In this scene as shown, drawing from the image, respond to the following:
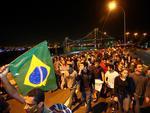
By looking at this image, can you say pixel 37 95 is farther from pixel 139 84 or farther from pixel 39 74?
pixel 139 84

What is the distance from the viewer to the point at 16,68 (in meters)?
4.88

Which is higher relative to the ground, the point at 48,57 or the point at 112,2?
the point at 112,2

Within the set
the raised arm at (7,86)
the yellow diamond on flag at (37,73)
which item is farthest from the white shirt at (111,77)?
the raised arm at (7,86)

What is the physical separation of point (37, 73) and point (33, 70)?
0.09 meters

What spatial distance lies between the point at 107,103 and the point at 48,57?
7.69 metres

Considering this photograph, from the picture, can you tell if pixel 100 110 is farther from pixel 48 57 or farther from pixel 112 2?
pixel 112 2

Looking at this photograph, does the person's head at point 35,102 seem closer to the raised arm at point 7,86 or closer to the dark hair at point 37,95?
the dark hair at point 37,95

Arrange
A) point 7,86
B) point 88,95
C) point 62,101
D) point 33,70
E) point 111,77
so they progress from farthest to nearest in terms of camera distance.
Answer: point 62,101 < point 111,77 < point 88,95 < point 33,70 < point 7,86

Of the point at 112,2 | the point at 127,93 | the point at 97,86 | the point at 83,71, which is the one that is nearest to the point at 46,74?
the point at 127,93

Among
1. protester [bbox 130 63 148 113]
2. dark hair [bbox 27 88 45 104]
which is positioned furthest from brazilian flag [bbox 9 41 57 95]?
protester [bbox 130 63 148 113]

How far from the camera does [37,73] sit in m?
4.99

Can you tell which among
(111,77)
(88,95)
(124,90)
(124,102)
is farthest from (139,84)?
(111,77)

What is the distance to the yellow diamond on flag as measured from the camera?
487 centimetres

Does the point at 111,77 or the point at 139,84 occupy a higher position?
the point at 139,84
